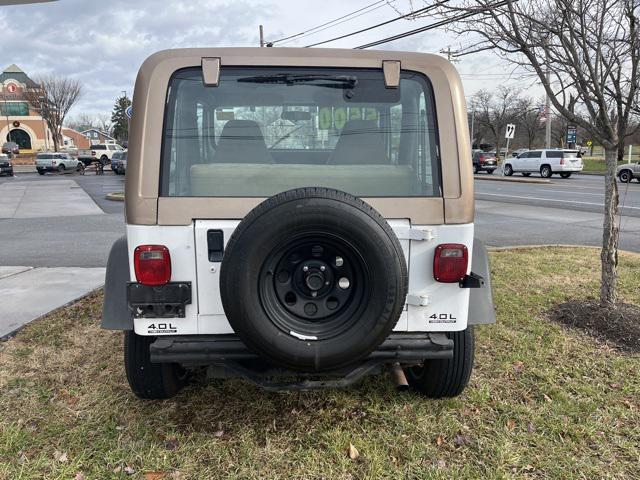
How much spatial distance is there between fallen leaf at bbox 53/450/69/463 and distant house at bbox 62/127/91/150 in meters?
89.6

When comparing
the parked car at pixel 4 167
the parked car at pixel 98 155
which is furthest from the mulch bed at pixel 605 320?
the parked car at pixel 98 155

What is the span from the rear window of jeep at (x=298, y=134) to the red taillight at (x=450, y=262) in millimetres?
325

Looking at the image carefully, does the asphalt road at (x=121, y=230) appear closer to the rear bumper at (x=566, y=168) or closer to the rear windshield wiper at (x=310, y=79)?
the rear windshield wiper at (x=310, y=79)

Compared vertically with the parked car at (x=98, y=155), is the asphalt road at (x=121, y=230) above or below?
below

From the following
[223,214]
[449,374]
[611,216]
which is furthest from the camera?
[611,216]

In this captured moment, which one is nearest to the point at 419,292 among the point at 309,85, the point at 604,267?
the point at 309,85

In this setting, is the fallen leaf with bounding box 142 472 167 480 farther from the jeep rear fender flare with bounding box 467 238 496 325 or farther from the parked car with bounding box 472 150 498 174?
the parked car with bounding box 472 150 498 174

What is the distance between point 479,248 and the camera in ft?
10.5

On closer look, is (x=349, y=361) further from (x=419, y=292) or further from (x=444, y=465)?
(x=444, y=465)

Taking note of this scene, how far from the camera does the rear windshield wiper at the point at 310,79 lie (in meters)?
2.71

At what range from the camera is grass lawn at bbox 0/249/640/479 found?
2617mm

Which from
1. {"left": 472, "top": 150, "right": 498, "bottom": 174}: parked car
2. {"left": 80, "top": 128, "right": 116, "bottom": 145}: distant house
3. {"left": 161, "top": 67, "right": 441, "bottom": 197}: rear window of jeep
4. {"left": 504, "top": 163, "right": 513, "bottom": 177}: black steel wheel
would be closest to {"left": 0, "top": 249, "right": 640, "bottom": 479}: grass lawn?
{"left": 161, "top": 67, "right": 441, "bottom": 197}: rear window of jeep

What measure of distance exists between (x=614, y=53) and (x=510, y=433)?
3.33 m

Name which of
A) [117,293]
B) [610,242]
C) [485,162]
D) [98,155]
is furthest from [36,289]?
[98,155]
